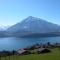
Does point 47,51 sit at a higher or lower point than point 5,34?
lower

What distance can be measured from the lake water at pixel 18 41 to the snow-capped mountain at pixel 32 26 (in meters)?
0.18

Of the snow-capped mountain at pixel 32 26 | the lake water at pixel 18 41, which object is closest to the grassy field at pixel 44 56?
the lake water at pixel 18 41

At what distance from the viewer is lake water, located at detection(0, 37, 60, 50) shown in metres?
2.89

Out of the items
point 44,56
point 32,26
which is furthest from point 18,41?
point 44,56

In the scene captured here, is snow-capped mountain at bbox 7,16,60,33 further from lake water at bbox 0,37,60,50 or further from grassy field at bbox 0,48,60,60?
grassy field at bbox 0,48,60,60

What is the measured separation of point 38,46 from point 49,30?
0.45m

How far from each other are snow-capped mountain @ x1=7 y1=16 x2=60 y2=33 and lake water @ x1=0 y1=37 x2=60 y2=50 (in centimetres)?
18

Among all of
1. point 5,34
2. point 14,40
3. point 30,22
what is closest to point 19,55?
point 14,40

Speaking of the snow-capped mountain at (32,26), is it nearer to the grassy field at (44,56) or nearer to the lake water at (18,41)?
the lake water at (18,41)

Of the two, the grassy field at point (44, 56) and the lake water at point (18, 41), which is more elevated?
the lake water at point (18, 41)

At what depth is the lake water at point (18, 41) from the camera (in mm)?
2889

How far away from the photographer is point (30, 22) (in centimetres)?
299

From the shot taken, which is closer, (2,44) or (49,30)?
(2,44)

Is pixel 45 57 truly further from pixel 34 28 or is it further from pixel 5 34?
pixel 5 34
